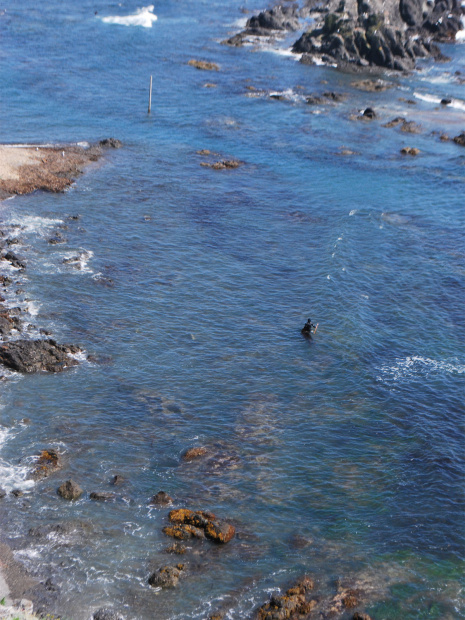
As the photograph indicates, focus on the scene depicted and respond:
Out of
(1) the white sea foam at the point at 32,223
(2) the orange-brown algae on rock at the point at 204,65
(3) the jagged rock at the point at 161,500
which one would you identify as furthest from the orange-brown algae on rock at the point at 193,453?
(2) the orange-brown algae on rock at the point at 204,65

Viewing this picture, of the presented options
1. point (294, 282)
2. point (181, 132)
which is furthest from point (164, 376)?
point (181, 132)

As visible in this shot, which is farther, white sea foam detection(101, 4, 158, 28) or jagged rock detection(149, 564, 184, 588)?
white sea foam detection(101, 4, 158, 28)

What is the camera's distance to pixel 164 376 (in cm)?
4641

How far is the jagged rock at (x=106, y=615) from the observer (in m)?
29.5

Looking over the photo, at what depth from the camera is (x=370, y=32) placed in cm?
11956

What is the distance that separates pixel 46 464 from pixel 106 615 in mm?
10476

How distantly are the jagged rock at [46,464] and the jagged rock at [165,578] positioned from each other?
9.05 meters

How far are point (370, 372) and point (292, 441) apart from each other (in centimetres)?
974

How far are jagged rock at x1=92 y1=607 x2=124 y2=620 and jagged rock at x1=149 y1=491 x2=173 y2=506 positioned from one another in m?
6.78

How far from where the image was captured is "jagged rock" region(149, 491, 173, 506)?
35875 millimetres

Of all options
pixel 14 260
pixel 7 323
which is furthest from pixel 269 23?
pixel 7 323

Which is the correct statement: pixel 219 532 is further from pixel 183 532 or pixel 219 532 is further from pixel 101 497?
pixel 101 497

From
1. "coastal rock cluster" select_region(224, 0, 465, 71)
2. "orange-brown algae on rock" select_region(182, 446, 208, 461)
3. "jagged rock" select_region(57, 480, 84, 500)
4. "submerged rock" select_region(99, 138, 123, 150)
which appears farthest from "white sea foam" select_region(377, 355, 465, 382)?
"coastal rock cluster" select_region(224, 0, 465, 71)

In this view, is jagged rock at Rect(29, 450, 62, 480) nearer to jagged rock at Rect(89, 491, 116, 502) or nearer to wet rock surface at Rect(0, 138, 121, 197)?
jagged rock at Rect(89, 491, 116, 502)
